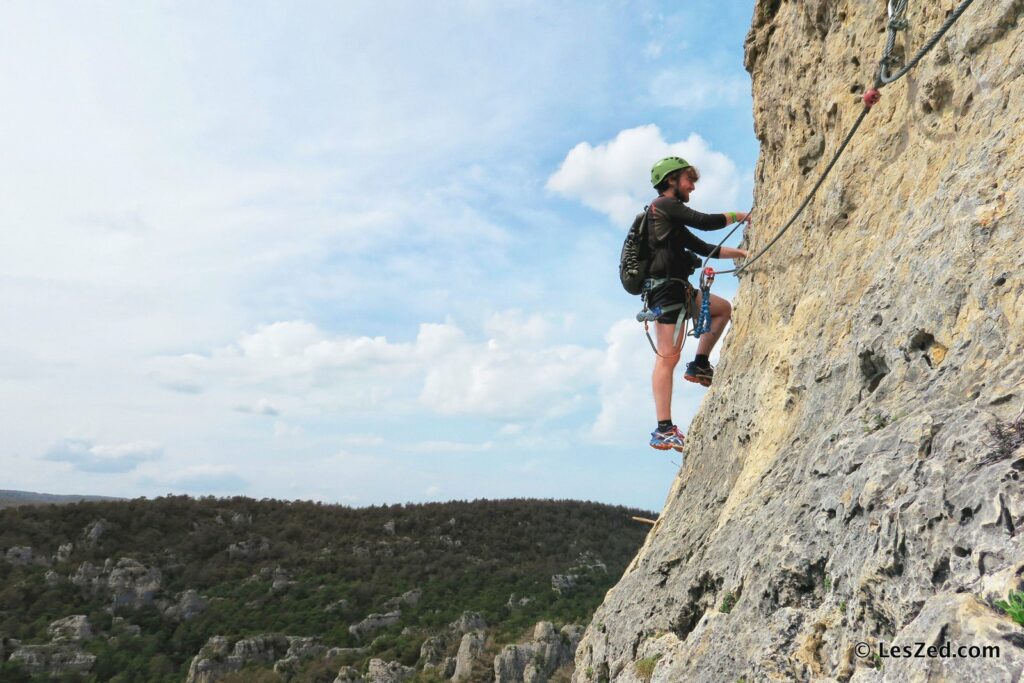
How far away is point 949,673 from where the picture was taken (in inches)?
81.4

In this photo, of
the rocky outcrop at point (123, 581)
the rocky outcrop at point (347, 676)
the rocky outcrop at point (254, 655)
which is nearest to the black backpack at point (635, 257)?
the rocky outcrop at point (347, 676)

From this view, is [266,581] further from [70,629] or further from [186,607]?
[70,629]

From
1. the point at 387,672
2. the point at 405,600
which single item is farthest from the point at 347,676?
the point at 405,600

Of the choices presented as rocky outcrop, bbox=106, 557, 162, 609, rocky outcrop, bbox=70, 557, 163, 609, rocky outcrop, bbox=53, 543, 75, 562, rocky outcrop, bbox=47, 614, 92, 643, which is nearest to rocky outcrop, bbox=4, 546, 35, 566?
rocky outcrop, bbox=53, 543, 75, 562

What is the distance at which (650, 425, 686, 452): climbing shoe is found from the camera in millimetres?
7391

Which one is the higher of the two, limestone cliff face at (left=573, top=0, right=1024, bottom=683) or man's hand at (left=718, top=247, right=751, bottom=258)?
man's hand at (left=718, top=247, right=751, bottom=258)

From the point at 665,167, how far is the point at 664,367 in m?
2.05

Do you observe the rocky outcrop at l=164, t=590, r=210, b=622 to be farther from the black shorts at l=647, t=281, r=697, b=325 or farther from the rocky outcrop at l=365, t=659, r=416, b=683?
the black shorts at l=647, t=281, r=697, b=325

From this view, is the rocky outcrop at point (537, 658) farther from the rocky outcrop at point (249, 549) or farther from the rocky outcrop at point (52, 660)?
the rocky outcrop at point (249, 549)

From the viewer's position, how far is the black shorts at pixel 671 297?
6.96 meters

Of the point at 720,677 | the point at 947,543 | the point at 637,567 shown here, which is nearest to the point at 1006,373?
the point at 947,543

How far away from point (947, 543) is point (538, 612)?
1660 inches

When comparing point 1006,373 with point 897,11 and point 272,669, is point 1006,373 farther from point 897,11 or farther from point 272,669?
point 272,669

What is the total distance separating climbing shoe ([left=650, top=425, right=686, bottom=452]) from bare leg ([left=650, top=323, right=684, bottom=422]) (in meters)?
0.19
